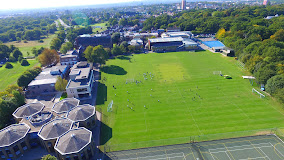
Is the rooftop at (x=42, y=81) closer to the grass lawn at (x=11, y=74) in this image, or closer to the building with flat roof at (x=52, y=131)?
the grass lawn at (x=11, y=74)

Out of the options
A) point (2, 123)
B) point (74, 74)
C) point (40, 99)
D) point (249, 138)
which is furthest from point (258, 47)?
point (2, 123)

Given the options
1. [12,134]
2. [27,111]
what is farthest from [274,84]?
[27,111]

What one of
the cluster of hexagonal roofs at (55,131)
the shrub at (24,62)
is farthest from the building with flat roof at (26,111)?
the shrub at (24,62)

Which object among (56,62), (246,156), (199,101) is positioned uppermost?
(56,62)

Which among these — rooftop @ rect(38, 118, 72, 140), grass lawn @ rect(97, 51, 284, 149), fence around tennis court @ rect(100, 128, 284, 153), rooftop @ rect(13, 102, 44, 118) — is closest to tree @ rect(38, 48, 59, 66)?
grass lawn @ rect(97, 51, 284, 149)

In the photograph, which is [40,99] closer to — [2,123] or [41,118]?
[2,123]

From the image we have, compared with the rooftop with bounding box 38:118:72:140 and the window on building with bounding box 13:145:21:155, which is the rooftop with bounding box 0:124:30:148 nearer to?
the window on building with bounding box 13:145:21:155
